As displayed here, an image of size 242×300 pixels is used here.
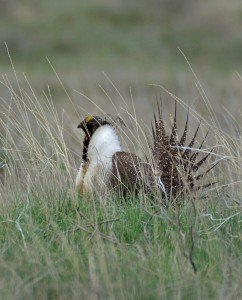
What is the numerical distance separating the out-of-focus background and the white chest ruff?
1156 cm

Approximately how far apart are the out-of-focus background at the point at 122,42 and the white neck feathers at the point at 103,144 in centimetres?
1155

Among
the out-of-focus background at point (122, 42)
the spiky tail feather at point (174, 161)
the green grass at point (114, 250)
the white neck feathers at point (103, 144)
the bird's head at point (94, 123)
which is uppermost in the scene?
the out-of-focus background at point (122, 42)

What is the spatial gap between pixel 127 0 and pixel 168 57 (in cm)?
563

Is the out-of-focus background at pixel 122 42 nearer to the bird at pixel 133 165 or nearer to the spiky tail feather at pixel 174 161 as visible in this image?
the bird at pixel 133 165

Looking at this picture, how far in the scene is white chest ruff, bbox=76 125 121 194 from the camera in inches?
244

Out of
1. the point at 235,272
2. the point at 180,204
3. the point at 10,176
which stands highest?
the point at 10,176

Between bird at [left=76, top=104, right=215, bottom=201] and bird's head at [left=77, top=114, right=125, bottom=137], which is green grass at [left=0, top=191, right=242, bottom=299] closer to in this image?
bird at [left=76, top=104, right=215, bottom=201]

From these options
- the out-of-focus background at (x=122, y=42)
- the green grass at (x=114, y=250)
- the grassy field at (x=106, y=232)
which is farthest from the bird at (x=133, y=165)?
the out-of-focus background at (x=122, y=42)

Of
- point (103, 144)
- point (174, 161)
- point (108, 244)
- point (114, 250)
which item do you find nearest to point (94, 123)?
point (103, 144)

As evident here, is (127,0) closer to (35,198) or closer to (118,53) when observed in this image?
(118,53)

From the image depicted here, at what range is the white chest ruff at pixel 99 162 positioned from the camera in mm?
6195

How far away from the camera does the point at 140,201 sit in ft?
18.9

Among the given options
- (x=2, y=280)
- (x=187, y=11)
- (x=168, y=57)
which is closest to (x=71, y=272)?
(x=2, y=280)

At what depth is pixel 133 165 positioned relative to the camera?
20.0 ft
